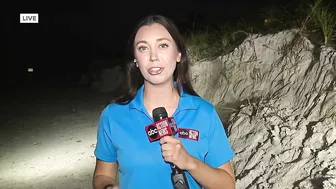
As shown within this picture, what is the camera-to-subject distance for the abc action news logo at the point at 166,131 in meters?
1.34

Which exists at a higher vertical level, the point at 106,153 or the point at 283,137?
the point at 106,153

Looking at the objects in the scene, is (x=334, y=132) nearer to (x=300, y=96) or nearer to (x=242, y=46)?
(x=300, y=96)

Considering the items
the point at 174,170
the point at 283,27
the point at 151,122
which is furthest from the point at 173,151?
the point at 283,27

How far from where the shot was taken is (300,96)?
3.87 meters

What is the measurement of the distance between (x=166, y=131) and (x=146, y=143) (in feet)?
0.72

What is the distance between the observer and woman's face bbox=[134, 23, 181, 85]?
61.6 inches

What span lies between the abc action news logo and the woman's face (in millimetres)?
267

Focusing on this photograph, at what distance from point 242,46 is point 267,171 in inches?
114

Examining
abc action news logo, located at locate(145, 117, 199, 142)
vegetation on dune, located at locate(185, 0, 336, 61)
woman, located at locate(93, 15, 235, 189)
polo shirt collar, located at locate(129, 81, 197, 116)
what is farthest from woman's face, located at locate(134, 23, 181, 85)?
vegetation on dune, located at locate(185, 0, 336, 61)

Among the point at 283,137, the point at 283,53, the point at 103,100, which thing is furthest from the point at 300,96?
the point at 103,100

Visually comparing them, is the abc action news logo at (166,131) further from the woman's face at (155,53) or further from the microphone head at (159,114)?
the woman's face at (155,53)

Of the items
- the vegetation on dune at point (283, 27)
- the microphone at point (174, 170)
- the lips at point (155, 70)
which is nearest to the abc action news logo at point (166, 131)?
the microphone at point (174, 170)

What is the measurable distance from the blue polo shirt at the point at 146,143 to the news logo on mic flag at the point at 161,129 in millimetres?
99

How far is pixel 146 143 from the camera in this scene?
1511mm
